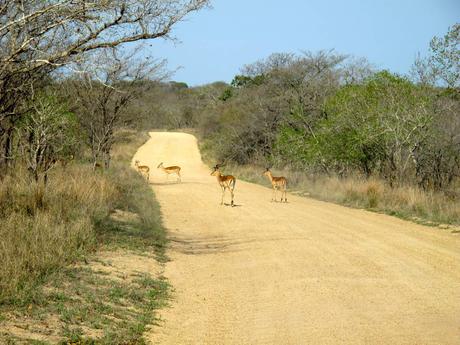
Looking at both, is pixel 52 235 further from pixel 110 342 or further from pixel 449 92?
pixel 449 92

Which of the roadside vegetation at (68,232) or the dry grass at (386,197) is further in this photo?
the dry grass at (386,197)

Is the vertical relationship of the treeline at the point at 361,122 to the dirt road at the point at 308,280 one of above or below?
above

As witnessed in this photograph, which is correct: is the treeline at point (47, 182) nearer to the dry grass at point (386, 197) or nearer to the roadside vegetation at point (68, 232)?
the roadside vegetation at point (68, 232)

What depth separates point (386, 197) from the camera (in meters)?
20.2

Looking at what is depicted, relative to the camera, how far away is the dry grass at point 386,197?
57.2 feet

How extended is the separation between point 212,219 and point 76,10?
829 cm

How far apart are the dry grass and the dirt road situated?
1160 millimetres

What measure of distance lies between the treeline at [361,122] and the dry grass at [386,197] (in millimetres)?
1405

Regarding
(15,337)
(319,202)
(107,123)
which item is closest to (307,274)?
(15,337)

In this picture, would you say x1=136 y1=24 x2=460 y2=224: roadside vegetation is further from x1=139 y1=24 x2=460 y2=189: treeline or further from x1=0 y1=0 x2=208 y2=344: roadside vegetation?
x1=0 y1=0 x2=208 y2=344: roadside vegetation

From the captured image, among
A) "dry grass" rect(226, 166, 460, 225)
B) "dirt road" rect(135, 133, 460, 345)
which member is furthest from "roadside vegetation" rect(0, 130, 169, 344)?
"dry grass" rect(226, 166, 460, 225)

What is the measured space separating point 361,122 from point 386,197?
553 centimetres

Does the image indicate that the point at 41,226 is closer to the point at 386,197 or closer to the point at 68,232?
the point at 68,232

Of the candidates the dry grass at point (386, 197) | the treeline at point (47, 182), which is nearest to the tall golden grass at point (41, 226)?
the treeline at point (47, 182)
